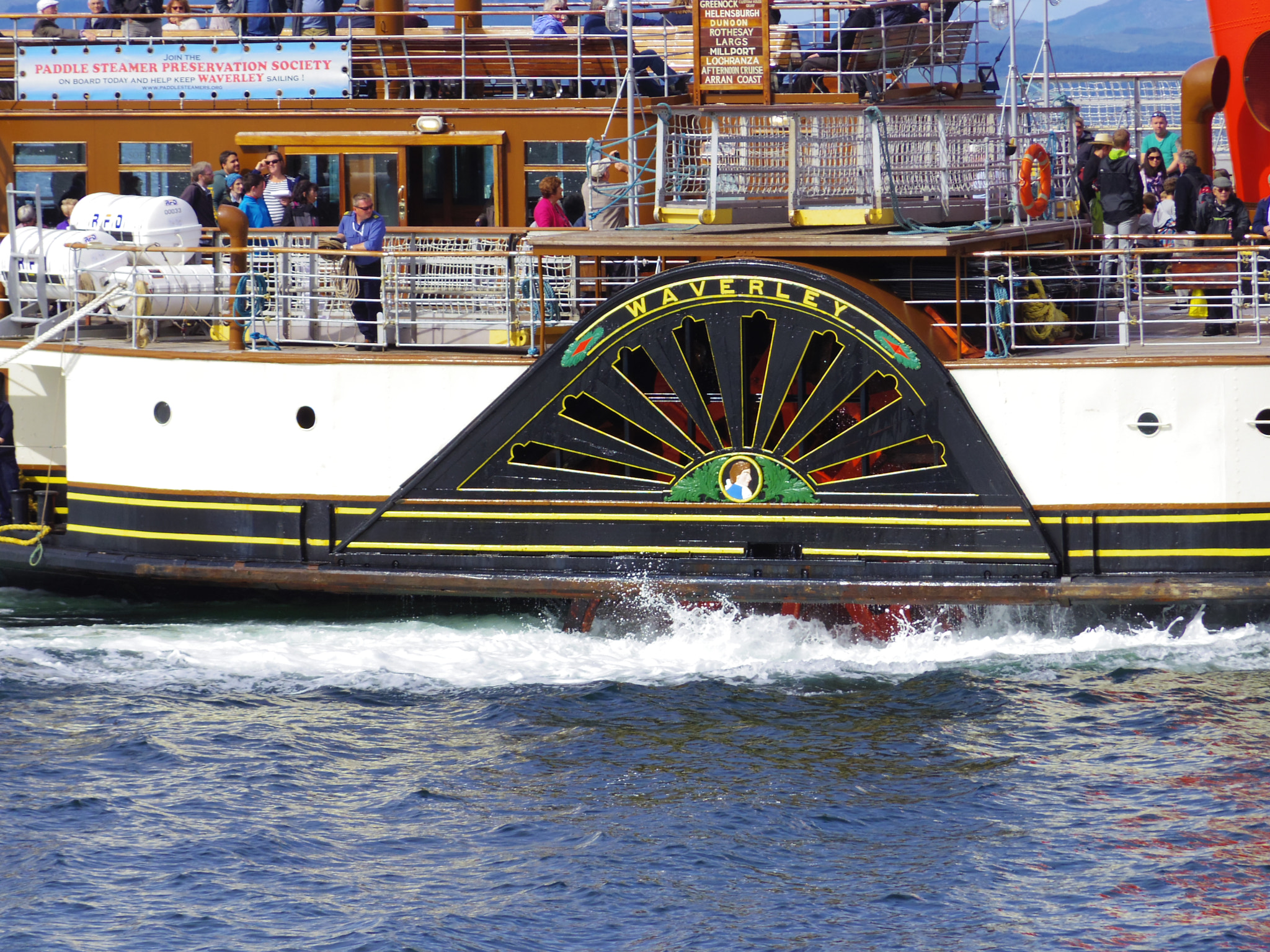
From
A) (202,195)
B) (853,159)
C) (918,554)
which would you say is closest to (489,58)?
(202,195)

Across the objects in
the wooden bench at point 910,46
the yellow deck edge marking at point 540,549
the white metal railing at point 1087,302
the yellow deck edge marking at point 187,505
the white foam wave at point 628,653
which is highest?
the wooden bench at point 910,46

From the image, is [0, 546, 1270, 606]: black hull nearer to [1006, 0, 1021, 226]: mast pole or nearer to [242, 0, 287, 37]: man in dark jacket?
[1006, 0, 1021, 226]: mast pole

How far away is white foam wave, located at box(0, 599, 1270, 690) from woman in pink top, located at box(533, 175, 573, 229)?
4.22m

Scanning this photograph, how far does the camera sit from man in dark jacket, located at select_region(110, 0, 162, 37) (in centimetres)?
1819

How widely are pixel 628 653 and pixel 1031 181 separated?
4.92 metres

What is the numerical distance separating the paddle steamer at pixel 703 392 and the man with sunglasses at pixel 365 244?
201mm

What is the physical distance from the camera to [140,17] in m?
18.1

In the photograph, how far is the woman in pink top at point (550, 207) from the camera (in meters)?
16.0

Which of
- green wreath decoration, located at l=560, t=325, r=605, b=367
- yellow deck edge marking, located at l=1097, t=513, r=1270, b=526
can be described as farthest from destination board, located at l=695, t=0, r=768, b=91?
yellow deck edge marking, located at l=1097, t=513, r=1270, b=526

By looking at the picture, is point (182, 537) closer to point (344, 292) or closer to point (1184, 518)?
point (344, 292)

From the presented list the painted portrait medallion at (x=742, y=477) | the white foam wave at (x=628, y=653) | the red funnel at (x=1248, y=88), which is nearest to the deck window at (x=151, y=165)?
the white foam wave at (x=628, y=653)

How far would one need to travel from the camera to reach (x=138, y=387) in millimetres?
14352

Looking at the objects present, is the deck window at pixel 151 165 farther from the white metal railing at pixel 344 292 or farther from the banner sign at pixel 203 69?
the white metal railing at pixel 344 292

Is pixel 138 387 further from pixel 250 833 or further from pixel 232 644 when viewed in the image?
pixel 250 833
